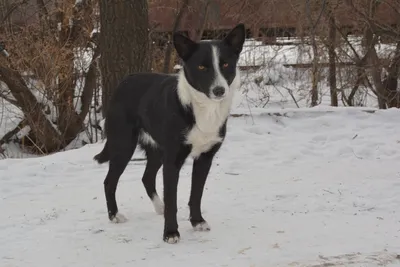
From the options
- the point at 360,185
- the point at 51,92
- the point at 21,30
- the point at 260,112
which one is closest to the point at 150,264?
the point at 360,185

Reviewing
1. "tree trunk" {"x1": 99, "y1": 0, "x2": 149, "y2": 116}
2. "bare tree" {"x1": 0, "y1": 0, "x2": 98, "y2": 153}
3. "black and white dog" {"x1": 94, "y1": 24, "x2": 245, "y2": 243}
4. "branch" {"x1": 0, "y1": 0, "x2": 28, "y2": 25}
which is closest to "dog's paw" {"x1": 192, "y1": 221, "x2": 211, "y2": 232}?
"black and white dog" {"x1": 94, "y1": 24, "x2": 245, "y2": 243}

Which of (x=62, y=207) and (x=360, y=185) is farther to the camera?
(x=360, y=185)

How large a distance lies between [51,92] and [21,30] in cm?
143

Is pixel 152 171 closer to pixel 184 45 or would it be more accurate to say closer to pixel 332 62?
pixel 184 45

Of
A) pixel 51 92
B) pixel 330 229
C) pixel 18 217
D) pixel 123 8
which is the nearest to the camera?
pixel 330 229

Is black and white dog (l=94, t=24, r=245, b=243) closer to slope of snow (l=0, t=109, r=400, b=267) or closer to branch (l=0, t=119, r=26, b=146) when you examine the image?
slope of snow (l=0, t=109, r=400, b=267)

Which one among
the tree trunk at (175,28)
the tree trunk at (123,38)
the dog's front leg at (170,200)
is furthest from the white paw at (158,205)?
the tree trunk at (175,28)

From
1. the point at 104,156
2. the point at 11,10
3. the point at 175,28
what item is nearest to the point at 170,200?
the point at 104,156

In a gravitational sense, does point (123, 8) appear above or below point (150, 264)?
above

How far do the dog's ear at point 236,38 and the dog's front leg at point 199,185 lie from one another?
27.5 inches

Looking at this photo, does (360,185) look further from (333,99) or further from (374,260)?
(333,99)

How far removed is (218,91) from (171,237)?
3.32 ft

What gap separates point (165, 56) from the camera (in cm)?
1116

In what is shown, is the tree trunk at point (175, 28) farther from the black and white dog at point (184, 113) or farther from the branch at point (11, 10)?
the black and white dog at point (184, 113)
